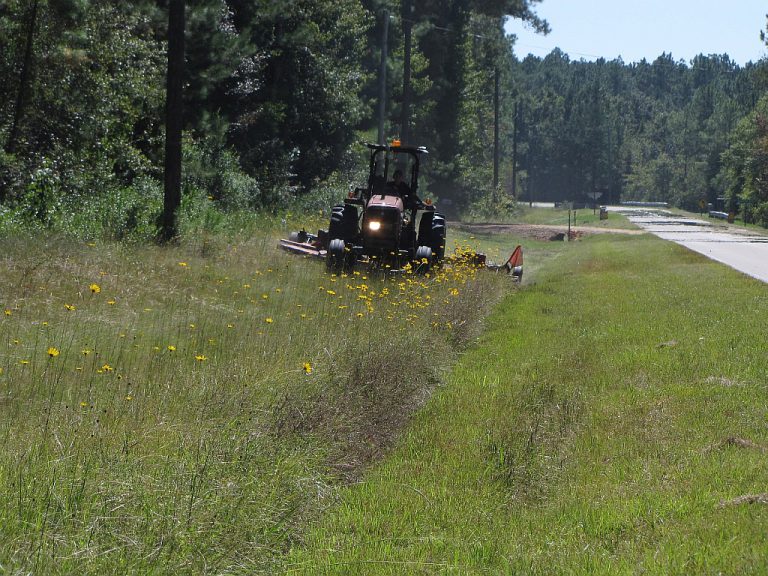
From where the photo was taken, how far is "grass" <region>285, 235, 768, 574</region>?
212 inches

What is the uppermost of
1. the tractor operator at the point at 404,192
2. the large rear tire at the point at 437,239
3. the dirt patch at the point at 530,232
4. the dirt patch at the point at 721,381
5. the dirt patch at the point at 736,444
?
the tractor operator at the point at 404,192

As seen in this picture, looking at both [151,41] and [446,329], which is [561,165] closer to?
[151,41]

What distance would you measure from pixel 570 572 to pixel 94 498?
253cm

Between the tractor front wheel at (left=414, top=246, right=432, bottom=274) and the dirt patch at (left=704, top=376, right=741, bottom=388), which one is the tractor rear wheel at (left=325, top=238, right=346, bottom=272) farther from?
the dirt patch at (left=704, top=376, right=741, bottom=388)

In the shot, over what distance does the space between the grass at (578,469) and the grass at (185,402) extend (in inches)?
13.7

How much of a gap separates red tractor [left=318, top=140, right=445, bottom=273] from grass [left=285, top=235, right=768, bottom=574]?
545cm

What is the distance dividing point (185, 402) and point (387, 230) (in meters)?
10.8

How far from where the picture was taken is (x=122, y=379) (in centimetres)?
841

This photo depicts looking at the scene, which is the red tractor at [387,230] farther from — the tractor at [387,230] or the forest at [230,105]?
the forest at [230,105]

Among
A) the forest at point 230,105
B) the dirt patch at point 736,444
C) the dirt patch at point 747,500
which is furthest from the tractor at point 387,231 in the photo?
the dirt patch at point 747,500

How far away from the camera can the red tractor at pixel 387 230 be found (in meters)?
17.6

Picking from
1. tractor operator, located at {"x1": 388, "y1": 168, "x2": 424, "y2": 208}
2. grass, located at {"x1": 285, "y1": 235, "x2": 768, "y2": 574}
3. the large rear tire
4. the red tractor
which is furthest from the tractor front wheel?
grass, located at {"x1": 285, "y1": 235, "x2": 768, "y2": 574}

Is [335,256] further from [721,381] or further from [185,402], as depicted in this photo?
[185,402]

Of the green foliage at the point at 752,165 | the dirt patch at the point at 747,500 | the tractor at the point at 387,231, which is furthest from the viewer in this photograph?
the green foliage at the point at 752,165
